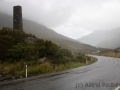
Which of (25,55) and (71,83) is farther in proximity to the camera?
(25,55)

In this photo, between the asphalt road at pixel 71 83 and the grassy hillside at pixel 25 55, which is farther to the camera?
the grassy hillside at pixel 25 55

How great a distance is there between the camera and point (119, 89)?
8.91 metres

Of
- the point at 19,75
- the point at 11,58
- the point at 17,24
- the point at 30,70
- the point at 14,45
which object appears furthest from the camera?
the point at 17,24

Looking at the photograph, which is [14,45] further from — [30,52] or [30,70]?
[30,70]

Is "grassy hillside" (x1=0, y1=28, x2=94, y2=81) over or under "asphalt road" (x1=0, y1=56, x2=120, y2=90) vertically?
over

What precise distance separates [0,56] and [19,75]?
553cm

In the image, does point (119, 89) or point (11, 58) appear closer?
point (119, 89)

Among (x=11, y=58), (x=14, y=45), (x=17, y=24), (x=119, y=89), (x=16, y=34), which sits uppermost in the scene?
(x=17, y=24)

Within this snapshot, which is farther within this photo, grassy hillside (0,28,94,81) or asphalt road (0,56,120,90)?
grassy hillside (0,28,94,81)

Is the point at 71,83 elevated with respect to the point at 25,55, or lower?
lower

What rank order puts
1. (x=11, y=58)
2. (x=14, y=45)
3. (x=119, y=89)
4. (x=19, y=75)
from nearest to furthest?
1. (x=119, y=89)
2. (x=19, y=75)
3. (x=11, y=58)
4. (x=14, y=45)

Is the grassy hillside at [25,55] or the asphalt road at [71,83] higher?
the grassy hillside at [25,55]

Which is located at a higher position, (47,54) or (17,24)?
(17,24)

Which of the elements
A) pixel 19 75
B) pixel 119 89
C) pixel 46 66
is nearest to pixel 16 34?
pixel 46 66
